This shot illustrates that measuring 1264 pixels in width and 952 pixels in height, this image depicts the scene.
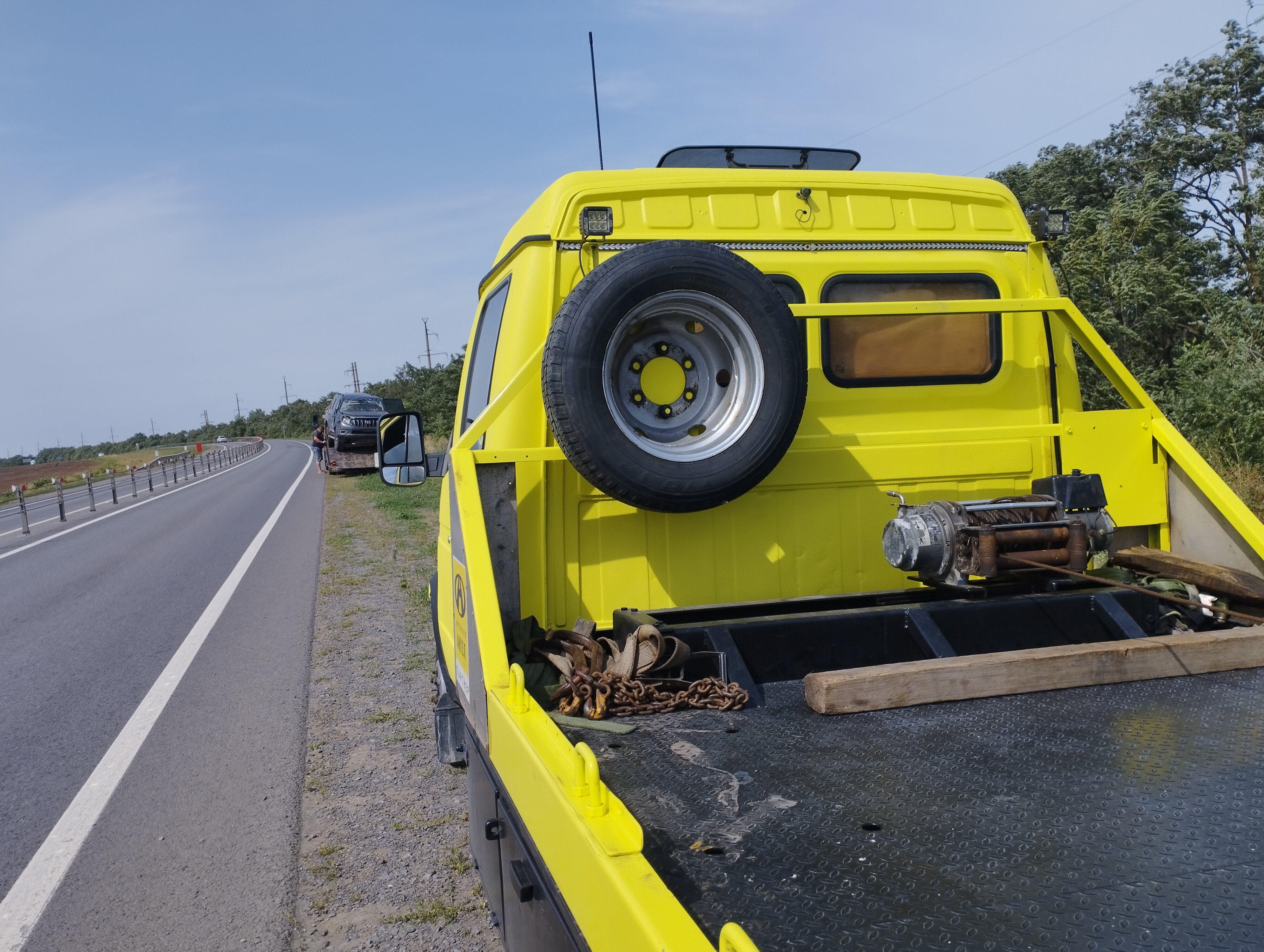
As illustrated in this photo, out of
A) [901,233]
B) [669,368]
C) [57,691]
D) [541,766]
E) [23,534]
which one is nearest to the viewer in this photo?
[541,766]

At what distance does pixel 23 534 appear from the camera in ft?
60.8

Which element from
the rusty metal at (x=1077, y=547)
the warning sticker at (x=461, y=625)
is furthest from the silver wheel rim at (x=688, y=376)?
the rusty metal at (x=1077, y=547)

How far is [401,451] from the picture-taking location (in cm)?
428

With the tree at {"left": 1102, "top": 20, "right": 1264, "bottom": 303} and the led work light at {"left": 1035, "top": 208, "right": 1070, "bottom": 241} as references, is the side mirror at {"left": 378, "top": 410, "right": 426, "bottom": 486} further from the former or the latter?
the tree at {"left": 1102, "top": 20, "right": 1264, "bottom": 303}

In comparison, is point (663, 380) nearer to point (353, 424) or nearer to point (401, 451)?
point (401, 451)

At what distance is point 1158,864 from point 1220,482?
2.15 meters

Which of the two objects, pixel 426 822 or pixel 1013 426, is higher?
pixel 1013 426

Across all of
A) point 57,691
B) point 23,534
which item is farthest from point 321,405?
point 57,691

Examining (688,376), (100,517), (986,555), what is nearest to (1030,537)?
(986,555)

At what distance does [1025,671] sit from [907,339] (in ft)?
4.66

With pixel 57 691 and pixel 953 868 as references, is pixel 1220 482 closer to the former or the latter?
pixel 953 868

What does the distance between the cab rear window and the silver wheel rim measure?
1.67 feet

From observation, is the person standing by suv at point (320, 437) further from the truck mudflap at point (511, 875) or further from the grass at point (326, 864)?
the truck mudflap at point (511, 875)

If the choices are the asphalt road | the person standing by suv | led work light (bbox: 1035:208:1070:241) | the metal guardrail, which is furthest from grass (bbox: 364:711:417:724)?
the person standing by suv
